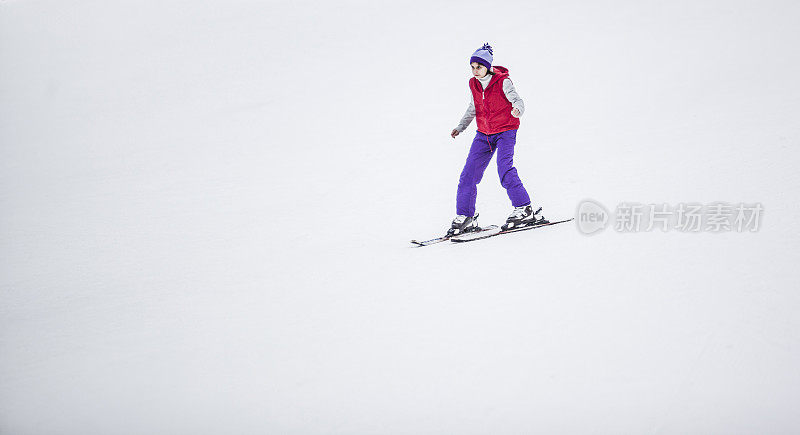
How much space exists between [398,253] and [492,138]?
1.48 m

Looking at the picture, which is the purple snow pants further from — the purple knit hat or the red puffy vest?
the purple knit hat

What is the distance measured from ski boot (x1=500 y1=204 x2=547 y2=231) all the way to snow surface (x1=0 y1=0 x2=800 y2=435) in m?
0.24

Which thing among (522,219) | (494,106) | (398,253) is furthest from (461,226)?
(494,106)

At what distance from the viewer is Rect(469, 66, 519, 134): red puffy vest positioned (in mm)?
5574

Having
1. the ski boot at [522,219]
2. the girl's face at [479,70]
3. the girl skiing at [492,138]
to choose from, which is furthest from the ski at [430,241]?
the girl's face at [479,70]

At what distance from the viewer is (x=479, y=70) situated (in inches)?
216

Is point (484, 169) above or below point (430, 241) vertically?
above

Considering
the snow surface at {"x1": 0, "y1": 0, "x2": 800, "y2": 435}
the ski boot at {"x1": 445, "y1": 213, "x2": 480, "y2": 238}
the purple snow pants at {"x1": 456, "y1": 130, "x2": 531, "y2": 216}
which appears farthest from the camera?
the ski boot at {"x1": 445, "y1": 213, "x2": 480, "y2": 238}

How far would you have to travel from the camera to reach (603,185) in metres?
6.59

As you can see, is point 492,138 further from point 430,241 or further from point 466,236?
point 430,241

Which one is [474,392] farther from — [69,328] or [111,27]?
[111,27]

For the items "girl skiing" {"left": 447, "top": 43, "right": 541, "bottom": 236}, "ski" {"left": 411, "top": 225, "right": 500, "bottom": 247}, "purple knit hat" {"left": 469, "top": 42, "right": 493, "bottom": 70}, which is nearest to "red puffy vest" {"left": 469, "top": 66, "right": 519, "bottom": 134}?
"girl skiing" {"left": 447, "top": 43, "right": 541, "bottom": 236}

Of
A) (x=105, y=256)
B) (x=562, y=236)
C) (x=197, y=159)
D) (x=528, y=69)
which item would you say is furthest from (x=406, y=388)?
(x=528, y=69)

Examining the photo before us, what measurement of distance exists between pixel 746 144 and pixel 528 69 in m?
6.56
